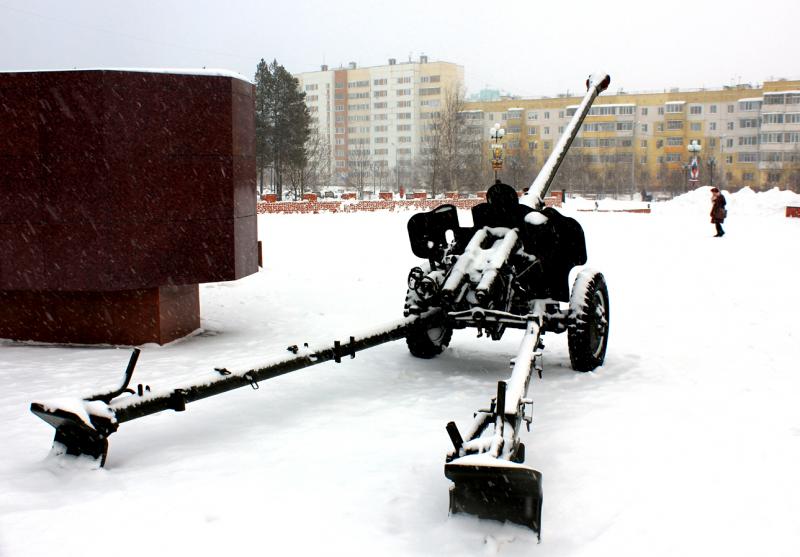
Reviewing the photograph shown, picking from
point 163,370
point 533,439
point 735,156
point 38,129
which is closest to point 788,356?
point 533,439

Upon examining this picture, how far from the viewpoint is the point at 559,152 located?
8.33m

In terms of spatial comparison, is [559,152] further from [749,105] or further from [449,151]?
[749,105]

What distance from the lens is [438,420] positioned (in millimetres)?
5469

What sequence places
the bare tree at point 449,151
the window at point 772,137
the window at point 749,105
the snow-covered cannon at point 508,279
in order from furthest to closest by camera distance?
the window at point 749,105
the window at point 772,137
the bare tree at point 449,151
the snow-covered cannon at point 508,279

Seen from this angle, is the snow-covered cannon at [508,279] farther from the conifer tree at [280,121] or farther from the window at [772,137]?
the window at [772,137]

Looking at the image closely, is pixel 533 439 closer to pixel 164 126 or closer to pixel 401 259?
pixel 164 126

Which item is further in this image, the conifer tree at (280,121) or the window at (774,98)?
the window at (774,98)

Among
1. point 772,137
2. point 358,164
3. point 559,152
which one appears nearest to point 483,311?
point 559,152

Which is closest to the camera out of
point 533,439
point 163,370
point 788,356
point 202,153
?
point 533,439

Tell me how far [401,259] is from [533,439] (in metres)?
10.7

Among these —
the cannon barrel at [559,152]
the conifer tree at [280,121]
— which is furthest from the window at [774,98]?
the cannon barrel at [559,152]

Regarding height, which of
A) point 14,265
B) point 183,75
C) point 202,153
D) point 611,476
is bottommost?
point 611,476

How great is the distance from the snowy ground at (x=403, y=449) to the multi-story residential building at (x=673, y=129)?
71344mm

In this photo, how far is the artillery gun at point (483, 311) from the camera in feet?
14.4
